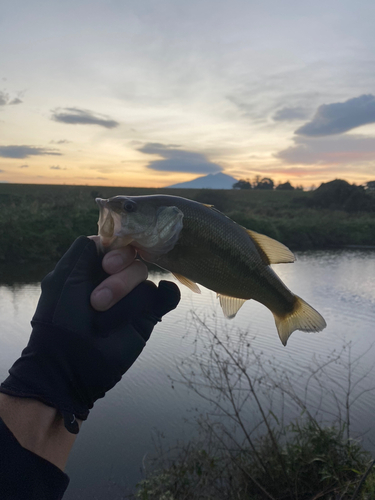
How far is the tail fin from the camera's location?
250cm

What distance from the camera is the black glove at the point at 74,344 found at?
2156mm

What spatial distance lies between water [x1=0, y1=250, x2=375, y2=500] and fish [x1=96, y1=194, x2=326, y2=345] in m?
5.60

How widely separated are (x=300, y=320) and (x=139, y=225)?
120 centimetres

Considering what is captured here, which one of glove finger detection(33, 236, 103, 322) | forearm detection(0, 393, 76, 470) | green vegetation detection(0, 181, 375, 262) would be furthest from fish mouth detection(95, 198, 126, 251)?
green vegetation detection(0, 181, 375, 262)

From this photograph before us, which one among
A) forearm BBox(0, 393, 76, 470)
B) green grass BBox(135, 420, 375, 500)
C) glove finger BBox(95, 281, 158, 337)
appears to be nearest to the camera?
forearm BBox(0, 393, 76, 470)

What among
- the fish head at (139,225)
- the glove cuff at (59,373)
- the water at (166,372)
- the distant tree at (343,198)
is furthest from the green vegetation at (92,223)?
the glove cuff at (59,373)

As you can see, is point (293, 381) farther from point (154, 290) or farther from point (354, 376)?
point (154, 290)

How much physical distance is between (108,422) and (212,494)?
403 cm

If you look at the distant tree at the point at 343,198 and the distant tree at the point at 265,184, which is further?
the distant tree at the point at 265,184

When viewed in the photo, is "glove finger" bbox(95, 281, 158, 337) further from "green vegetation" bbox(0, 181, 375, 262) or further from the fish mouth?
"green vegetation" bbox(0, 181, 375, 262)

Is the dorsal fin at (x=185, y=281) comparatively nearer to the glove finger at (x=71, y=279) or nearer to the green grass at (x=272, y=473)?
the glove finger at (x=71, y=279)

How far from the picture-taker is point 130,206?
2.33 metres

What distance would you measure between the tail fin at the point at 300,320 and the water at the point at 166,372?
17.3 feet

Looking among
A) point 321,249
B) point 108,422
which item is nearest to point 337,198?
point 321,249
